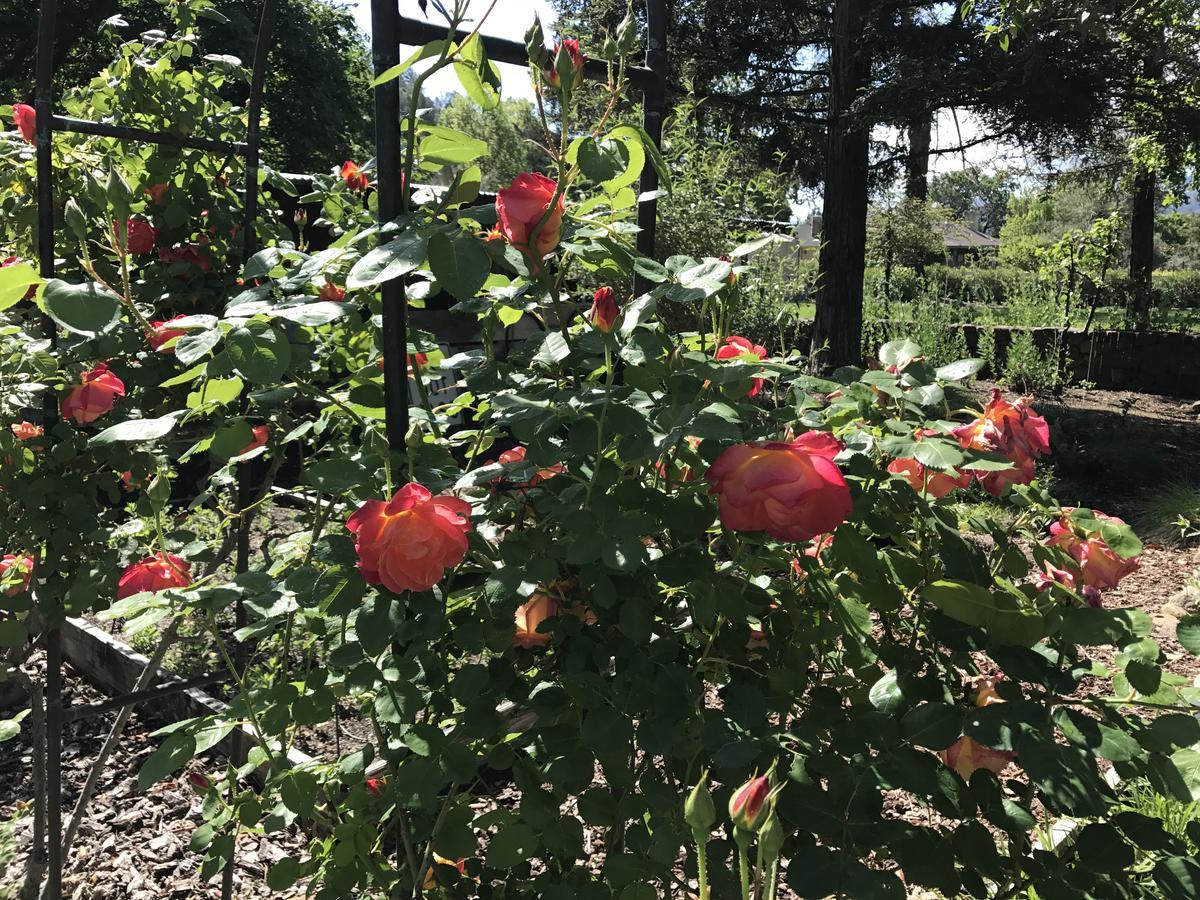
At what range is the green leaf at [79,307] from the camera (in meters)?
0.81

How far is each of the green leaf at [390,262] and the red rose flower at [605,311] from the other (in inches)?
6.4

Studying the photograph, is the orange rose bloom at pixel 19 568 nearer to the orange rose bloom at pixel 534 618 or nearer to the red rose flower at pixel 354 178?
the red rose flower at pixel 354 178

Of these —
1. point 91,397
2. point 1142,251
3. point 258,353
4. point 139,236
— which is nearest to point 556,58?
point 258,353

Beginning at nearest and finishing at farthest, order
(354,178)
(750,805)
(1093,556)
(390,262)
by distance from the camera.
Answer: (750,805) < (390,262) < (1093,556) < (354,178)

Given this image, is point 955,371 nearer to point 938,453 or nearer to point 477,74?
point 938,453

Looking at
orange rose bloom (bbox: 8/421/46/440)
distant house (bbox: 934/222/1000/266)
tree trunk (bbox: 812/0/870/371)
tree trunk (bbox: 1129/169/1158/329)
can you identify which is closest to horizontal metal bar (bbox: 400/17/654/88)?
orange rose bloom (bbox: 8/421/46/440)

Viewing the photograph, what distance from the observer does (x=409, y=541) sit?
28.7 inches

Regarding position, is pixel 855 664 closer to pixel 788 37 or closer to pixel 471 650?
pixel 471 650

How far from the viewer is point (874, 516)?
0.92 meters

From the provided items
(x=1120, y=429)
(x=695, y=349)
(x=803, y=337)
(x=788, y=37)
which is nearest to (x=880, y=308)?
(x=803, y=337)

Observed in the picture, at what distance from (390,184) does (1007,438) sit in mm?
716

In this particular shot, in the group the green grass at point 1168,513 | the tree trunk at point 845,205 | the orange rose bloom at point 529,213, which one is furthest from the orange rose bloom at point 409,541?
the tree trunk at point 845,205

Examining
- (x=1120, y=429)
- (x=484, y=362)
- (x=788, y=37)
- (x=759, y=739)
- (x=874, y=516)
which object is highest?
(x=788, y=37)

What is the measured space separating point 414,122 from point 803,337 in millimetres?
8309
